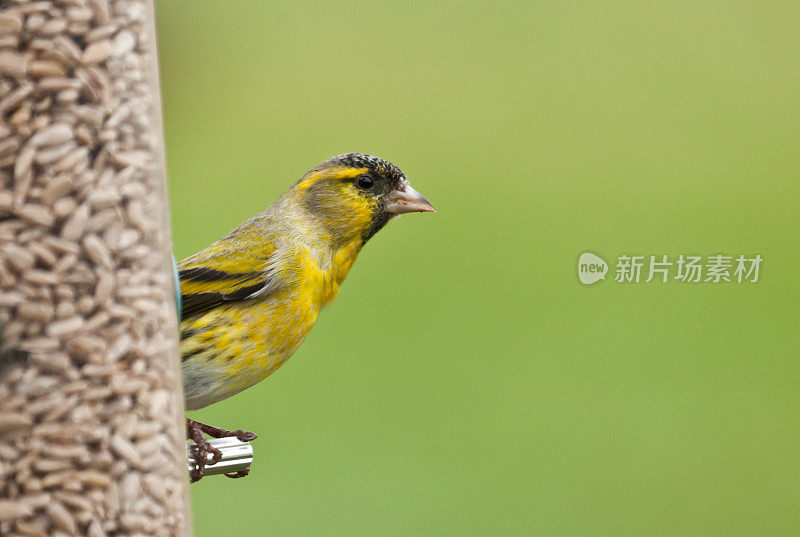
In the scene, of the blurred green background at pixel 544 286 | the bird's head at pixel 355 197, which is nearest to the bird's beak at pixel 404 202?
the bird's head at pixel 355 197

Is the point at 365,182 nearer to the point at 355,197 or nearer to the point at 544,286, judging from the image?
the point at 355,197

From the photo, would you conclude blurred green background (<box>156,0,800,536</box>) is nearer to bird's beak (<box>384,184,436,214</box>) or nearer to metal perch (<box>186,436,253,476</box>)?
bird's beak (<box>384,184,436,214</box>)

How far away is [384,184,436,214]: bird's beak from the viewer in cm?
140

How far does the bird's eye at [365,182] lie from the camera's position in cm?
143

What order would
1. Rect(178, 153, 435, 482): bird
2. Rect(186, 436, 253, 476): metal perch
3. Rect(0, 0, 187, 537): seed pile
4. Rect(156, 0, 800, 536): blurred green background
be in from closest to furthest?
Rect(0, 0, 187, 537): seed pile → Rect(186, 436, 253, 476): metal perch → Rect(178, 153, 435, 482): bird → Rect(156, 0, 800, 536): blurred green background

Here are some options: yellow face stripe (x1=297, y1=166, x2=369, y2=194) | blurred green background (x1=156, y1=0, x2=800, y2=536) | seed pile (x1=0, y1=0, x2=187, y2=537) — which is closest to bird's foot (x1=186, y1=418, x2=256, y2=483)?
seed pile (x1=0, y1=0, x2=187, y2=537)

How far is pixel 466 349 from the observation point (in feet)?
10.0

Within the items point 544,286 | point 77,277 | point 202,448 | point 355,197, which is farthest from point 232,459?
point 544,286

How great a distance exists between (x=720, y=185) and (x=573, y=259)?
604 mm

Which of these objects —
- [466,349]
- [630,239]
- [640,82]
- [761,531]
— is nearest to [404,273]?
[466,349]

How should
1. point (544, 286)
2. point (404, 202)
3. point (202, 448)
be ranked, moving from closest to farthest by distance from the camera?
point (202, 448), point (404, 202), point (544, 286)

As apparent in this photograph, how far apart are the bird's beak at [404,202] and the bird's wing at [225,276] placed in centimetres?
20

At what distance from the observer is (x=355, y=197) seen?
4.65ft

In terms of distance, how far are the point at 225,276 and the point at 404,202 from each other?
0.97 feet
